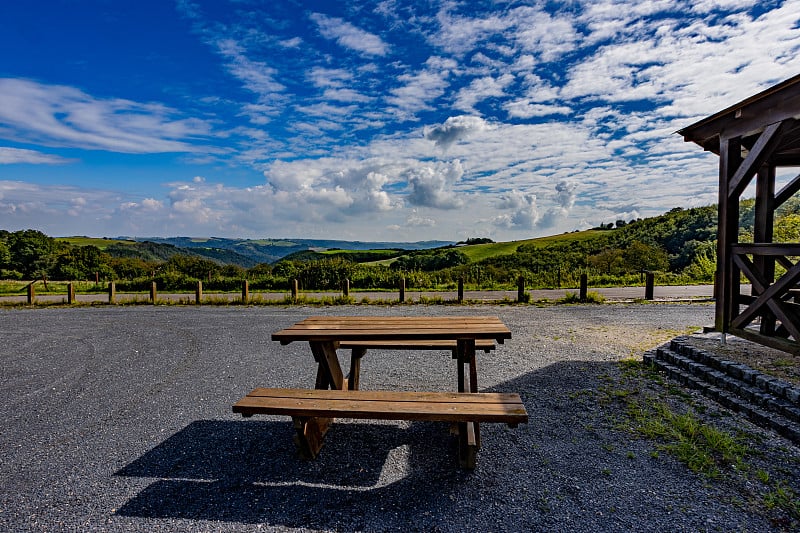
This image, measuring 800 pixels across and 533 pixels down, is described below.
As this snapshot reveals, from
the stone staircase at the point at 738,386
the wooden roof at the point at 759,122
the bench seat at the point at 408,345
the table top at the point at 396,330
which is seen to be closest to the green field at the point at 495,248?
the wooden roof at the point at 759,122

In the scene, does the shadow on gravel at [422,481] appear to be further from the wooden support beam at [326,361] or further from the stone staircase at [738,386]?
the stone staircase at [738,386]

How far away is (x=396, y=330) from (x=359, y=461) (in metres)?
1.11

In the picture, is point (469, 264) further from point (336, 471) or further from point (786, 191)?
point (336, 471)

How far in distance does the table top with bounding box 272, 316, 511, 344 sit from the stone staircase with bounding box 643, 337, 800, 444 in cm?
256

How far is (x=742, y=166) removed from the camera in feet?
18.2

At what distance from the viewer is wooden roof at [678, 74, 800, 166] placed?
4.88 metres

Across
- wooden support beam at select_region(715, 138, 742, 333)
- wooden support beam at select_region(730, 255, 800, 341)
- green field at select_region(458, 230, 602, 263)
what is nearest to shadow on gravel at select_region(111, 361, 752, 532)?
wooden support beam at select_region(730, 255, 800, 341)

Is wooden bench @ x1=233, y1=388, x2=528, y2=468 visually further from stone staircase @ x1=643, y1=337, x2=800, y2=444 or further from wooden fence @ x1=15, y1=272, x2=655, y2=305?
wooden fence @ x1=15, y1=272, x2=655, y2=305

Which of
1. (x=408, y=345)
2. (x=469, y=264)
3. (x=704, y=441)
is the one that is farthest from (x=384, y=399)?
(x=469, y=264)

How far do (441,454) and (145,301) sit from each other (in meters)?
15.6

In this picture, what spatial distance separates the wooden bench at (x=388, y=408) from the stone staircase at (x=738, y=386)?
2.71 m

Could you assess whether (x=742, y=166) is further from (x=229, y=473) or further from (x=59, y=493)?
(x=59, y=493)

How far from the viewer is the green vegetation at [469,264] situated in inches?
838

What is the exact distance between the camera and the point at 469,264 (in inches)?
1657
